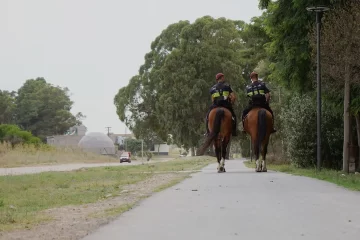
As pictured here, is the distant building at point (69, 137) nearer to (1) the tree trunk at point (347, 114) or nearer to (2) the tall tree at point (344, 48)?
(1) the tree trunk at point (347, 114)

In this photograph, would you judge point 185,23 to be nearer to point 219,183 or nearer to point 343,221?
point 219,183

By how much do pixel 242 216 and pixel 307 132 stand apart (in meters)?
20.9

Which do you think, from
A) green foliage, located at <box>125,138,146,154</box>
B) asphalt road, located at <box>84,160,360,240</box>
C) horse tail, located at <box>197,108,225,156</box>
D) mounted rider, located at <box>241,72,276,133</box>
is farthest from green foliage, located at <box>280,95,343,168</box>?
green foliage, located at <box>125,138,146,154</box>

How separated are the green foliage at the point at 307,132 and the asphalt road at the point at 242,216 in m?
15.7

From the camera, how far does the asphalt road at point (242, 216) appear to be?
24.5 feet

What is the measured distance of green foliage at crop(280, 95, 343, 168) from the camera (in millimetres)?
29000

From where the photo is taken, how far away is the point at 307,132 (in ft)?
95.9

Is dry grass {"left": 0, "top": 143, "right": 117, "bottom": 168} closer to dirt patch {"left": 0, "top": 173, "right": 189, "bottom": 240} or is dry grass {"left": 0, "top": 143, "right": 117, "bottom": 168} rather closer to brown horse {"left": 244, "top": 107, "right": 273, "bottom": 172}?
brown horse {"left": 244, "top": 107, "right": 273, "bottom": 172}

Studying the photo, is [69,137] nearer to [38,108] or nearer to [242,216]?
[38,108]

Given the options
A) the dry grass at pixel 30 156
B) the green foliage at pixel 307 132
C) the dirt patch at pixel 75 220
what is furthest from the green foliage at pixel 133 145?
the dirt patch at pixel 75 220

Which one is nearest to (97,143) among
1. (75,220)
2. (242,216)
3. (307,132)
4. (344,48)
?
A: (307,132)

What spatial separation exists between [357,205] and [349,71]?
41.9 ft

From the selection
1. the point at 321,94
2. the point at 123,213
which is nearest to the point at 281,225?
the point at 123,213

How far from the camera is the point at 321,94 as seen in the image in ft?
85.7
